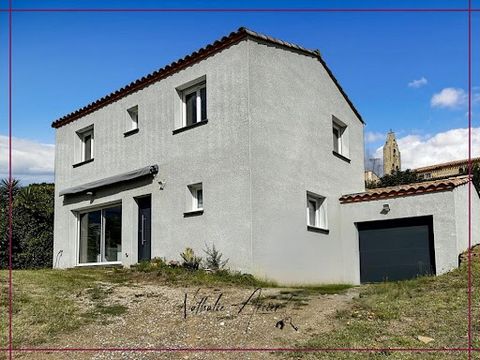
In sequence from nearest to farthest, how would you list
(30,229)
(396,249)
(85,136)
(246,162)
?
(246,162)
(396,249)
(85,136)
(30,229)

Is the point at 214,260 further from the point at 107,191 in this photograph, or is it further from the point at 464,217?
the point at 464,217

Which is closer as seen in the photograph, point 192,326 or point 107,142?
point 192,326

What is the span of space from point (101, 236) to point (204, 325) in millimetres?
10546

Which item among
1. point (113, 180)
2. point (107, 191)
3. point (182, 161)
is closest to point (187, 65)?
point (182, 161)

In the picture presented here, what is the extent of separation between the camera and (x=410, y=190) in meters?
15.6

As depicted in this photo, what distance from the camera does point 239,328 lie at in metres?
8.20

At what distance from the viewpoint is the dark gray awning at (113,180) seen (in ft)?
52.6

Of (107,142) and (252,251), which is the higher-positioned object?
(107,142)

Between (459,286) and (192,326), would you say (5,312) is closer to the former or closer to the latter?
(192,326)

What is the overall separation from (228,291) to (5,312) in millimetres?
4146

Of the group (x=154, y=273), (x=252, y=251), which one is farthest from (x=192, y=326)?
(x=154, y=273)

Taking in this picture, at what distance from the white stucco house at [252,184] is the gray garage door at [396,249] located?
0.10ft

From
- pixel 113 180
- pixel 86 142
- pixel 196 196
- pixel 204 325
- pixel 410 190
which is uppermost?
pixel 86 142

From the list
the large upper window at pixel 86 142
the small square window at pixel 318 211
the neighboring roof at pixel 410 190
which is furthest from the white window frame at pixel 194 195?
the large upper window at pixel 86 142
